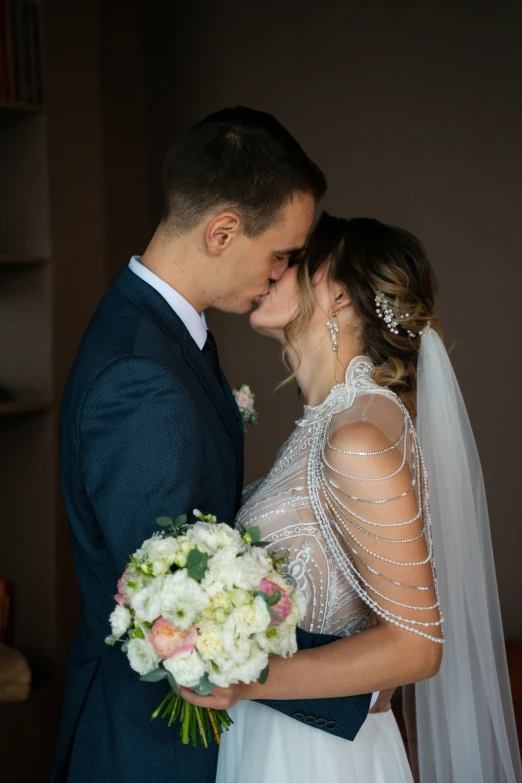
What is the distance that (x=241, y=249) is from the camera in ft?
5.78

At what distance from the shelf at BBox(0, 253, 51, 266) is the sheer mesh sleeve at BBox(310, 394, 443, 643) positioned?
1.78 m

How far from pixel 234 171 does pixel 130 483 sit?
25.8 inches

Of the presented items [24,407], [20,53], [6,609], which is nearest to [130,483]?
[24,407]

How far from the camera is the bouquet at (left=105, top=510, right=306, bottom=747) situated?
1.21 metres

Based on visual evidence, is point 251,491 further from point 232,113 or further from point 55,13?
point 55,13

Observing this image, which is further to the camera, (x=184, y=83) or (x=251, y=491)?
(x=184, y=83)

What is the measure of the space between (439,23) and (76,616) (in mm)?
2669

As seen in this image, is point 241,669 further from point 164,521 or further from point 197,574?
point 164,521

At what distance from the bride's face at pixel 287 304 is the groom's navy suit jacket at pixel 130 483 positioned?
0.25m

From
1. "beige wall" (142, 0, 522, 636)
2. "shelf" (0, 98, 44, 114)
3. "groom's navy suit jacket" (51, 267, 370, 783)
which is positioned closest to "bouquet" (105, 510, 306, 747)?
"groom's navy suit jacket" (51, 267, 370, 783)

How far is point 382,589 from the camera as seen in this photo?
154cm

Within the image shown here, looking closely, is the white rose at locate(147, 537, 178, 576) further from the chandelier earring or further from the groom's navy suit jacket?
the chandelier earring

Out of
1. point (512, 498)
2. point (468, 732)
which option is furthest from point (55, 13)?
point (468, 732)

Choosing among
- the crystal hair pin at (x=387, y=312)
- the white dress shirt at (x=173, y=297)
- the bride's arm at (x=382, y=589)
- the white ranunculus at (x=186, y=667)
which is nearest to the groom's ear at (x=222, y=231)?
the white dress shirt at (x=173, y=297)
